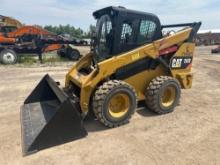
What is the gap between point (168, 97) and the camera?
5844mm

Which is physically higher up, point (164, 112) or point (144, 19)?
point (144, 19)

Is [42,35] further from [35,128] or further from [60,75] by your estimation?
[35,128]

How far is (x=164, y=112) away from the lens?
5637 mm

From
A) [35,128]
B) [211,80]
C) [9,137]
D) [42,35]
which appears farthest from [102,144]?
[42,35]

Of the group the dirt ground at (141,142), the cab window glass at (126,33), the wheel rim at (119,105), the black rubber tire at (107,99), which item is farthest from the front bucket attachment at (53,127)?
the cab window glass at (126,33)

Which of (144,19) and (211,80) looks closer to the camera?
(144,19)

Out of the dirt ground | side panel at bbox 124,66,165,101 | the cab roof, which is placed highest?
the cab roof

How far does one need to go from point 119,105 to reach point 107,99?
493 millimetres

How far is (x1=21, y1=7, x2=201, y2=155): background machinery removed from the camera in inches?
170

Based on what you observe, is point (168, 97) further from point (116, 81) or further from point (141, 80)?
point (116, 81)

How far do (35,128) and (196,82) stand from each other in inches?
265

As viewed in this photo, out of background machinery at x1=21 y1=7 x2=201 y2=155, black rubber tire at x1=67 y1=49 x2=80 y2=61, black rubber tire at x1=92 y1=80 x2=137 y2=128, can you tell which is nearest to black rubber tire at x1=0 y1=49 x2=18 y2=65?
black rubber tire at x1=67 y1=49 x2=80 y2=61

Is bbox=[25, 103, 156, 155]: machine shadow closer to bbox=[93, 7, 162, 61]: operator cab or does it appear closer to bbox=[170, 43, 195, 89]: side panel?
bbox=[93, 7, 162, 61]: operator cab

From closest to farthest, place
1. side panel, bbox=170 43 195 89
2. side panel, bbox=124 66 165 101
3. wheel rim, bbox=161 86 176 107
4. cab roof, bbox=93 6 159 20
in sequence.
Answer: cab roof, bbox=93 6 159 20 → side panel, bbox=124 66 165 101 → wheel rim, bbox=161 86 176 107 → side panel, bbox=170 43 195 89
